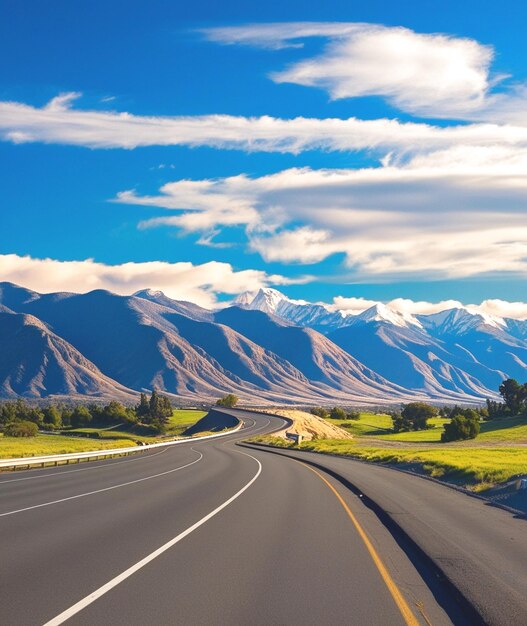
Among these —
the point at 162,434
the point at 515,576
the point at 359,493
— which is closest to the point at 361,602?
the point at 515,576

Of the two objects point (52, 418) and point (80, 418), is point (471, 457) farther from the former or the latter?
point (80, 418)

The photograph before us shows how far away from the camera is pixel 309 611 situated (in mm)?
8562

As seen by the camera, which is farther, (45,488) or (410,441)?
(410,441)

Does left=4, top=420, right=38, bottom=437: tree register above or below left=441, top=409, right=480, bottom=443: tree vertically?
below

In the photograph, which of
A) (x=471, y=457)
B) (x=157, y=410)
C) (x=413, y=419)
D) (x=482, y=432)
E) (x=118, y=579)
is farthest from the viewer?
(x=157, y=410)

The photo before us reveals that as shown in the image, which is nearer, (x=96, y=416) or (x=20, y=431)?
(x=20, y=431)

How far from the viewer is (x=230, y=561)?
11.5 m

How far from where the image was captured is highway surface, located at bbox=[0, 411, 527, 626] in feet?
27.9

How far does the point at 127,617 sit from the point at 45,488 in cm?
1782

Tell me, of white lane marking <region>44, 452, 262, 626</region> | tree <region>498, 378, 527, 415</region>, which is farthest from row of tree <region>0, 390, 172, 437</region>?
white lane marking <region>44, 452, 262, 626</region>

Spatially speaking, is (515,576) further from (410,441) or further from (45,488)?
(410,441)

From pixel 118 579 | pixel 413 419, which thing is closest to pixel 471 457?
pixel 118 579

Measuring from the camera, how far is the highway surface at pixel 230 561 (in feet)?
27.9

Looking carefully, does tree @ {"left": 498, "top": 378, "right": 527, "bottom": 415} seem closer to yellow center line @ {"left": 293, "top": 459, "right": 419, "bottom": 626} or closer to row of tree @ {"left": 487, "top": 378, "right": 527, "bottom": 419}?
row of tree @ {"left": 487, "top": 378, "right": 527, "bottom": 419}
